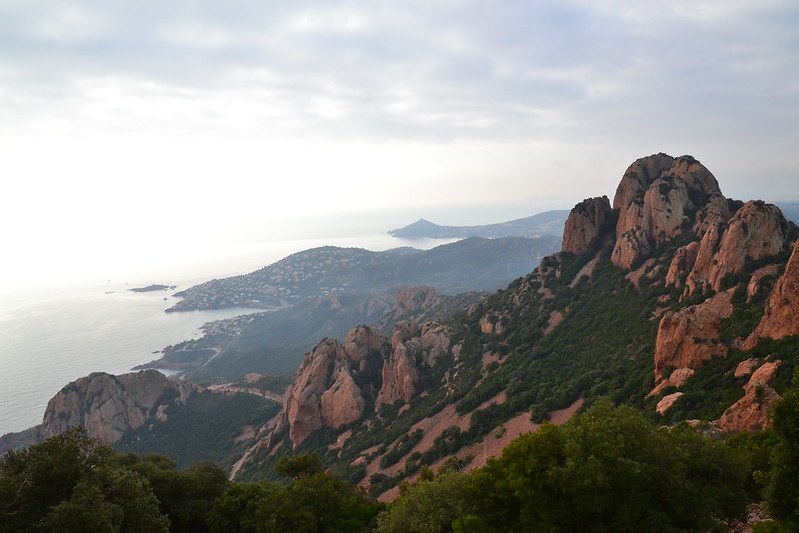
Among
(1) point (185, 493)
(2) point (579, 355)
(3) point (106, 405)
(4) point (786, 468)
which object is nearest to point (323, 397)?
(1) point (185, 493)

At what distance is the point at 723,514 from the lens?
690 inches

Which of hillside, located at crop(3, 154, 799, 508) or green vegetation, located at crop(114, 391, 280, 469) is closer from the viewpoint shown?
hillside, located at crop(3, 154, 799, 508)

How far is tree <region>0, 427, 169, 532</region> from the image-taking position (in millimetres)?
18453

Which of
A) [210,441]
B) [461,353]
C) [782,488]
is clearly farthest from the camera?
[210,441]

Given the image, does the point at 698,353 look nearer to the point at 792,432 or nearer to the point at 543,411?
the point at 543,411

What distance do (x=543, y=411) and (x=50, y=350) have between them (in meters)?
244

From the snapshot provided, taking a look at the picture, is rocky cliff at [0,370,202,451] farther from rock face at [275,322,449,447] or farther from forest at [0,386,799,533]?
forest at [0,386,799,533]

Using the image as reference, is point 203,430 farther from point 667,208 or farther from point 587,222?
point 667,208

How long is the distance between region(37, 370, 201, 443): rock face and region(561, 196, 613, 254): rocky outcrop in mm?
111547

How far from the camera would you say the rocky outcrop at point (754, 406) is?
1054 inches

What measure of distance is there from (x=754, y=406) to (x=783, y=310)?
11.7 metres

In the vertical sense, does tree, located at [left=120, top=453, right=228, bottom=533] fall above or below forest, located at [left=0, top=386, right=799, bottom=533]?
below

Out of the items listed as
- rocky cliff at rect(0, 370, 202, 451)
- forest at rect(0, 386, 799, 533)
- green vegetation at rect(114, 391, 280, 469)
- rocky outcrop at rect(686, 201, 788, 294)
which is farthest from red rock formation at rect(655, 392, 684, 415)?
rocky cliff at rect(0, 370, 202, 451)

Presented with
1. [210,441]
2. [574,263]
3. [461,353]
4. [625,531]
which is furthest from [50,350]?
[625,531]
